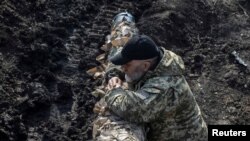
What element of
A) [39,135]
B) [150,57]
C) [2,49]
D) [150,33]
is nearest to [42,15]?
[2,49]

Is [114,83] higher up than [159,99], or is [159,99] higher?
[114,83]

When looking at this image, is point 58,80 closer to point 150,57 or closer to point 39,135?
point 39,135

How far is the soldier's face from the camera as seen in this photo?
4319 mm

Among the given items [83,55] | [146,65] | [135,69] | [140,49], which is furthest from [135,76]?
[83,55]

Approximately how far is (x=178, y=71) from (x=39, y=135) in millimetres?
2281

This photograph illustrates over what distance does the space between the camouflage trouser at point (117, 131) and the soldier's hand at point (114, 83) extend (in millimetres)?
353

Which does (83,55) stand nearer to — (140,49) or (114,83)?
(114,83)

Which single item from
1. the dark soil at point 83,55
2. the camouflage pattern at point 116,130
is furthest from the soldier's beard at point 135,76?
the dark soil at point 83,55

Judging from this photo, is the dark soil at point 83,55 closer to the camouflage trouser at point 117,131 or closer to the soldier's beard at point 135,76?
the camouflage trouser at point 117,131

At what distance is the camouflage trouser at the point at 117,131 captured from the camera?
4234 millimetres

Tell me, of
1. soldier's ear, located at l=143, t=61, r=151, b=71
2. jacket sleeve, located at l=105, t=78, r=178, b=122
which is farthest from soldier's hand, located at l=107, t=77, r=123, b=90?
soldier's ear, located at l=143, t=61, r=151, b=71

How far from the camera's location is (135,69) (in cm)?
439

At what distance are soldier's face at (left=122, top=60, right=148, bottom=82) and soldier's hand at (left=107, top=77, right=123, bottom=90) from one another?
21cm

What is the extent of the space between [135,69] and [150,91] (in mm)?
295
